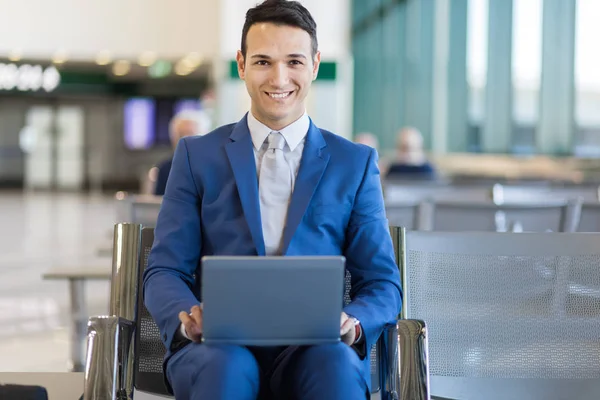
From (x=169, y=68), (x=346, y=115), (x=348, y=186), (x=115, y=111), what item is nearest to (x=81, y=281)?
(x=348, y=186)

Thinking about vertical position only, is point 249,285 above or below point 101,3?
below

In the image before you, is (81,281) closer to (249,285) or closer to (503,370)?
(503,370)

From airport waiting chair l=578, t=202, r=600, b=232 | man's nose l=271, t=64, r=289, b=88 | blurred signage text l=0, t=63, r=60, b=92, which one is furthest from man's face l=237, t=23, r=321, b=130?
blurred signage text l=0, t=63, r=60, b=92

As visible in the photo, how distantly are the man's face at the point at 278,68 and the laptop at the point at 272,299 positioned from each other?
0.60 m

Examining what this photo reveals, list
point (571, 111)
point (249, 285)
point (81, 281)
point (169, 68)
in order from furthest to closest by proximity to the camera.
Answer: point (169, 68) < point (571, 111) < point (81, 281) < point (249, 285)

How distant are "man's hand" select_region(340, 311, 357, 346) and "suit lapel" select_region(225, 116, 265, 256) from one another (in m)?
0.27

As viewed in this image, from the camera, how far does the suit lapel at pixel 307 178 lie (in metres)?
2.24

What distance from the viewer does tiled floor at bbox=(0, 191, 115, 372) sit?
18.8ft

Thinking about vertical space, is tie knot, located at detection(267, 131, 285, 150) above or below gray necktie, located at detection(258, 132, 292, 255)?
above

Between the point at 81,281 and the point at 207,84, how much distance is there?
2718cm

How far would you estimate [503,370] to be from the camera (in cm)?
239

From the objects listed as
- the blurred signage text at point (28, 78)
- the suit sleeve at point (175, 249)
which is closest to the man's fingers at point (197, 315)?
the suit sleeve at point (175, 249)

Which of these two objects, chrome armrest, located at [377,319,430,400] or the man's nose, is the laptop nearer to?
chrome armrest, located at [377,319,430,400]

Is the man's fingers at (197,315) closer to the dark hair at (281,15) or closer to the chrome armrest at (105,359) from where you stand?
the chrome armrest at (105,359)
